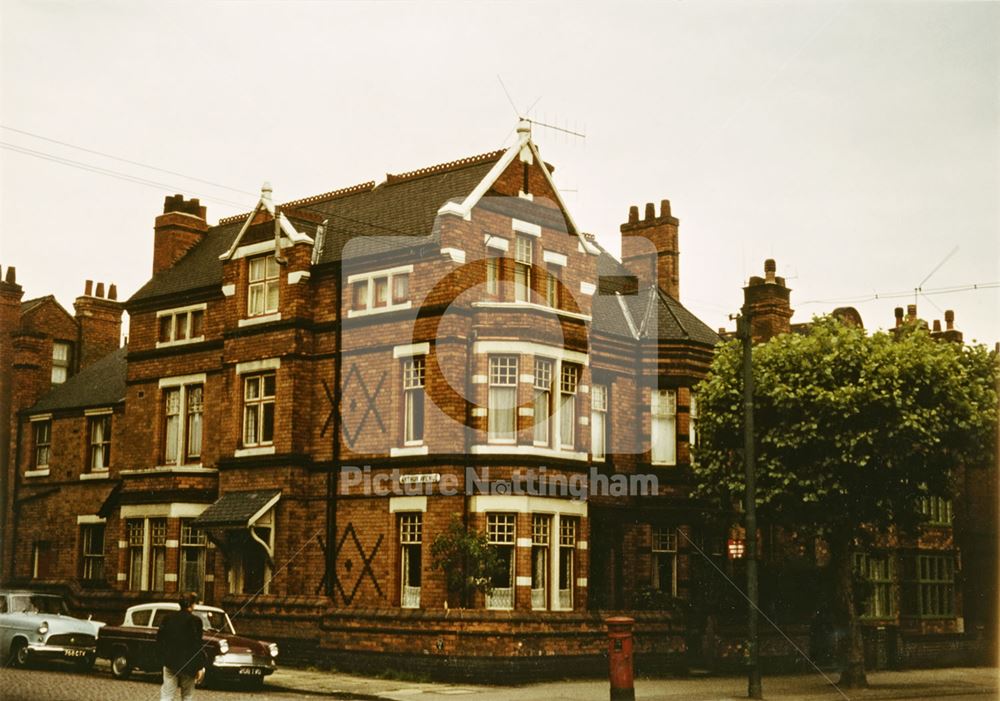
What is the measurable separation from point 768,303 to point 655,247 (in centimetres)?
468

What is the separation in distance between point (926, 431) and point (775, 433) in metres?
3.57

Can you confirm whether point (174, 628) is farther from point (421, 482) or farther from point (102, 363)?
point (102, 363)

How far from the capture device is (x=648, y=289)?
3669 centimetres

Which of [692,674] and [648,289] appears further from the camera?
[648,289]

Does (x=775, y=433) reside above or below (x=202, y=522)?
above

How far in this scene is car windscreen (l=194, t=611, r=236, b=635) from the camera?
2438 cm

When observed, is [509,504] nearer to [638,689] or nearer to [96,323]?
[638,689]

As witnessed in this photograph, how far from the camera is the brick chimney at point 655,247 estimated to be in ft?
124

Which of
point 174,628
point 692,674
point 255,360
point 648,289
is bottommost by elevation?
point 692,674

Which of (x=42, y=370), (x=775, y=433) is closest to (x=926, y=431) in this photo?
(x=775, y=433)

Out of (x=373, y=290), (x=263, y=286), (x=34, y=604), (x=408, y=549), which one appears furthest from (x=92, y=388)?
(x=408, y=549)

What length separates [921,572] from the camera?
41969 mm

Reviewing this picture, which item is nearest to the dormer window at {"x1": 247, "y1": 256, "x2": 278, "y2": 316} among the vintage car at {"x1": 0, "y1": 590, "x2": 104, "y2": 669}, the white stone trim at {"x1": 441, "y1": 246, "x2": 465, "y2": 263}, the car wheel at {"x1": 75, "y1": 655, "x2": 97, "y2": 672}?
the white stone trim at {"x1": 441, "y1": 246, "x2": 465, "y2": 263}

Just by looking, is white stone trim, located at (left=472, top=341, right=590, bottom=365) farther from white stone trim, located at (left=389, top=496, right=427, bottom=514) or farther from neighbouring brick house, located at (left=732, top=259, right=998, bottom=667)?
neighbouring brick house, located at (left=732, top=259, right=998, bottom=667)
